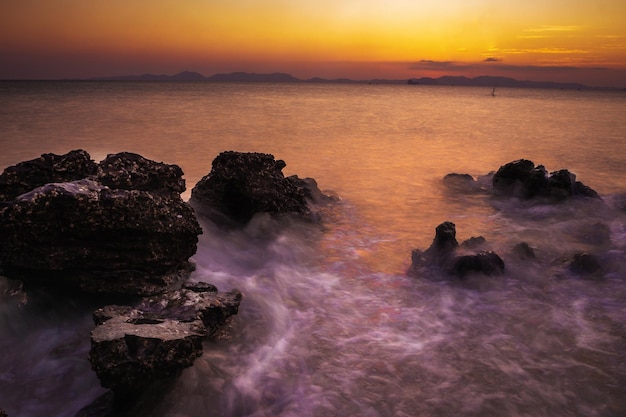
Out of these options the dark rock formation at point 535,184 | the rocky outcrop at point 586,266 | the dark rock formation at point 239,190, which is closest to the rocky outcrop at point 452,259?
the rocky outcrop at point 586,266

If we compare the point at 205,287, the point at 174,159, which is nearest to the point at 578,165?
the point at 174,159

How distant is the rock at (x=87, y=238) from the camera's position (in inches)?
183

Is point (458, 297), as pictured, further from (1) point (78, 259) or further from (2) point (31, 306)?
(2) point (31, 306)

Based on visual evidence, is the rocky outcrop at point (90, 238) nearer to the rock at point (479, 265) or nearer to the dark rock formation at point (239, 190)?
the dark rock formation at point (239, 190)

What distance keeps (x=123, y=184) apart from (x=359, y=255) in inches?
152

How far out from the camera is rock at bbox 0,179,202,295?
4656 mm

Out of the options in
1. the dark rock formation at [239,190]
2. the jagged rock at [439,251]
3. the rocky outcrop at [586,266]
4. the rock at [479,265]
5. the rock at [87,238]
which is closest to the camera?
the rock at [87,238]

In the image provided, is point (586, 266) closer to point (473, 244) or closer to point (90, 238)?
point (473, 244)

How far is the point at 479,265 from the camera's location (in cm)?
628

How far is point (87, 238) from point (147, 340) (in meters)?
1.76

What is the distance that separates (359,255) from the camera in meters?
7.45

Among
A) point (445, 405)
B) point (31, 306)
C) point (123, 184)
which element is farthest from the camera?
point (123, 184)

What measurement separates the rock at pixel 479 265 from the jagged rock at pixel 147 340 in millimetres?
3507

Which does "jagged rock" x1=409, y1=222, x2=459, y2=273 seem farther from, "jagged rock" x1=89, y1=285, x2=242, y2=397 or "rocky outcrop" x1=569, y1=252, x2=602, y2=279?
"jagged rock" x1=89, y1=285, x2=242, y2=397
